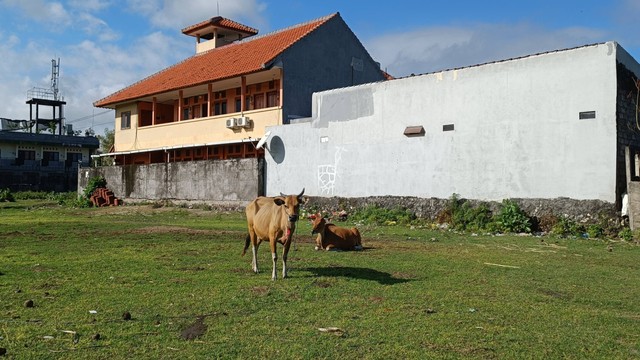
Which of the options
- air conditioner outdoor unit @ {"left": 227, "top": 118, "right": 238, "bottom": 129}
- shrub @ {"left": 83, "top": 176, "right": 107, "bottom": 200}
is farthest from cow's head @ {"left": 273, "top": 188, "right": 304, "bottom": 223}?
shrub @ {"left": 83, "top": 176, "right": 107, "bottom": 200}

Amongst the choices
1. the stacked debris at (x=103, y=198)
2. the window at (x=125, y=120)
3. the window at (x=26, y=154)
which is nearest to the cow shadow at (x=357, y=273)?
the stacked debris at (x=103, y=198)

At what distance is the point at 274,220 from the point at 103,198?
25.7 m

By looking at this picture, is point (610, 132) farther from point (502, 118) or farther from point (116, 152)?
point (116, 152)

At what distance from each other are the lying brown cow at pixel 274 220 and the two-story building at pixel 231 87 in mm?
17205

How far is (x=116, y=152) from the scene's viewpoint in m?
35.9

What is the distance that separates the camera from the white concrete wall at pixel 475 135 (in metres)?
15.7

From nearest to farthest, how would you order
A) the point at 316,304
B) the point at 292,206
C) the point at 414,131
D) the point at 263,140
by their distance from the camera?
the point at 316,304
the point at 292,206
the point at 414,131
the point at 263,140

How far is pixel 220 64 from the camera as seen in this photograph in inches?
1156

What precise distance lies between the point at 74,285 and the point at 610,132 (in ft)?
46.5

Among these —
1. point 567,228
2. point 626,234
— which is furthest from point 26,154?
point 626,234

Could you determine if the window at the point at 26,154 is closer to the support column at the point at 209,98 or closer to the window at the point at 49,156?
the window at the point at 49,156

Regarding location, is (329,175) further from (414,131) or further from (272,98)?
(272,98)

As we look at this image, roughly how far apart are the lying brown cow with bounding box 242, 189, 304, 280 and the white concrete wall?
10.9 meters

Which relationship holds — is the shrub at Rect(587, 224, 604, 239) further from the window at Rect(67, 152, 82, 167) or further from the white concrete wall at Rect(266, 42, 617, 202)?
the window at Rect(67, 152, 82, 167)
